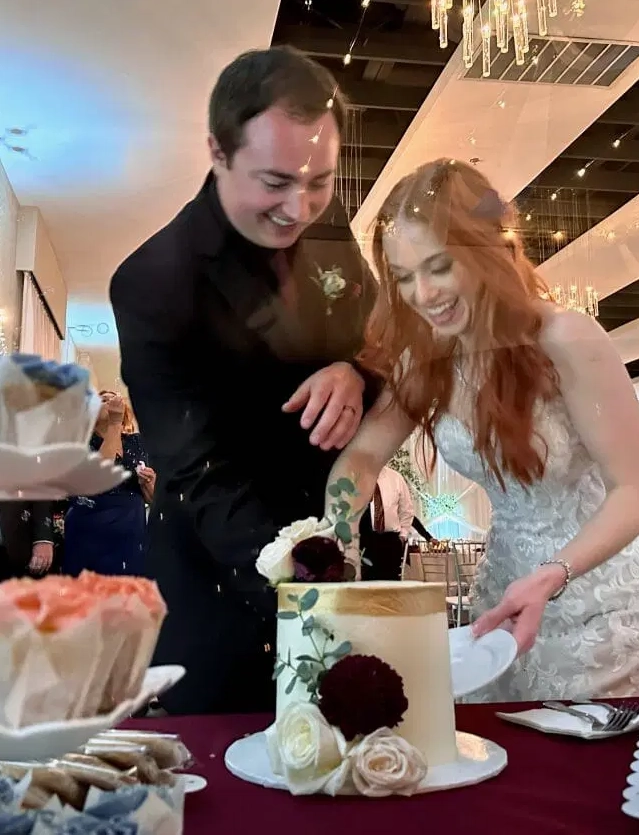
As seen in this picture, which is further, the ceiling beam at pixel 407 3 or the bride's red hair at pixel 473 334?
the ceiling beam at pixel 407 3

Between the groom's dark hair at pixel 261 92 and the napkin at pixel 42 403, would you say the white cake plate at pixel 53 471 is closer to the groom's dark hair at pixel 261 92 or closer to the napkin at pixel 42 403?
the napkin at pixel 42 403

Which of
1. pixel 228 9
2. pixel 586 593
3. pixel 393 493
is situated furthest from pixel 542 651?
pixel 228 9

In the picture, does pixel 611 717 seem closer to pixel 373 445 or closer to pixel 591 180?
pixel 373 445

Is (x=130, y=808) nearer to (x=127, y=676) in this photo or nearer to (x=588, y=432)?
(x=127, y=676)

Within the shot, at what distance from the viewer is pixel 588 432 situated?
1221 millimetres

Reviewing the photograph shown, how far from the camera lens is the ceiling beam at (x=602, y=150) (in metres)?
2.26

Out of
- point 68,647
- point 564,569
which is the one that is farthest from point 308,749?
point 564,569

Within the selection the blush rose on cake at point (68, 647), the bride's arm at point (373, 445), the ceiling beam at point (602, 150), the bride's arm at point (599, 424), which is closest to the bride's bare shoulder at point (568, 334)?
the bride's arm at point (599, 424)

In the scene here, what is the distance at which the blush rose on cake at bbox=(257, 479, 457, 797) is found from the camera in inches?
24.9

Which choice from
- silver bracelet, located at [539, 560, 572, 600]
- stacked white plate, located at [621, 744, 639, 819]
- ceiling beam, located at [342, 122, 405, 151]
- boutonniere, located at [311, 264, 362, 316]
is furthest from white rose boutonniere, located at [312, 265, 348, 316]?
stacked white plate, located at [621, 744, 639, 819]

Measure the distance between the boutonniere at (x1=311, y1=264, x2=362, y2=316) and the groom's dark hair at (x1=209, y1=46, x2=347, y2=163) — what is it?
0.25m

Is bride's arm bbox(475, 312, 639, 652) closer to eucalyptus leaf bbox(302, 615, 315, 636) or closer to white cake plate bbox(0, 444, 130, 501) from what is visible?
eucalyptus leaf bbox(302, 615, 315, 636)

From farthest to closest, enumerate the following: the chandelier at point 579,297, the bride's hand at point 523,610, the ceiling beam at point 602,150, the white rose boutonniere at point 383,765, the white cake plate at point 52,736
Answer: the ceiling beam at point 602,150, the chandelier at point 579,297, the bride's hand at point 523,610, the white rose boutonniere at point 383,765, the white cake plate at point 52,736

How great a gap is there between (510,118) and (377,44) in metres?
0.56
